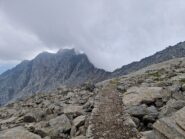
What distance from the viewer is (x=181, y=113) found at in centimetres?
1855

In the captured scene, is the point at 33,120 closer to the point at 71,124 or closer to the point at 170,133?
the point at 71,124

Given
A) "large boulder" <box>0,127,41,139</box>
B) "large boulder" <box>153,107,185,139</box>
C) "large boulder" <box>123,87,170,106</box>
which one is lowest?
"large boulder" <box>153,107,185,139</box>

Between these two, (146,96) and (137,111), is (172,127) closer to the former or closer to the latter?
(137,111)

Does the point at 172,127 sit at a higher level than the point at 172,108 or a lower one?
lower

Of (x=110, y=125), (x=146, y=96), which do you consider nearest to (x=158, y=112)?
(x=110, y=125)

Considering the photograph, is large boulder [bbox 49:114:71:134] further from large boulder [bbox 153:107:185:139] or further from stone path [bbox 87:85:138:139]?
large boulder [bbox 153:107:185:139]

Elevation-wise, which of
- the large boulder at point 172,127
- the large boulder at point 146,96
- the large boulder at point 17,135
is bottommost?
the large boulder at point 172,127

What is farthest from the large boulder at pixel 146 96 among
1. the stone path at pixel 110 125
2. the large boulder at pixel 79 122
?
the large boulder at pixel 79 122

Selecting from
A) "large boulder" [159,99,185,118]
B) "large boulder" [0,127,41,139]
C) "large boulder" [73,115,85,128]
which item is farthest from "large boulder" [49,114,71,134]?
"large boulder" [159,99,185,118]

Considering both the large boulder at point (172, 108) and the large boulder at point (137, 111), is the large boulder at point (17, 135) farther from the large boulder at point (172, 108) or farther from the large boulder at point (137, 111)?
the large boulder at point (172, 108)

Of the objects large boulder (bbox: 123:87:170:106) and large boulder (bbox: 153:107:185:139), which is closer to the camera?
large boulder (bbox: 153:107:185:139)

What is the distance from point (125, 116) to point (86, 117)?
371 centimetres

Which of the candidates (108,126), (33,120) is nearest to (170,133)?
(108,126)

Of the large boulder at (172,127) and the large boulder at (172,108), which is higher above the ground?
the large boulder at (172,108)
